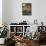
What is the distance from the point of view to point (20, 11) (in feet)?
20.6

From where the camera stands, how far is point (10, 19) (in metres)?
6.29

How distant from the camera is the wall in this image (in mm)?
6266

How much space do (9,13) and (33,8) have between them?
1.11 meters

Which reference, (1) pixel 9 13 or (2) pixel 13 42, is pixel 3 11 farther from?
(2) pixel 13 42

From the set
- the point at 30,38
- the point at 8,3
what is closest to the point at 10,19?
the point at 8,3

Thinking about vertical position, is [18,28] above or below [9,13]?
below

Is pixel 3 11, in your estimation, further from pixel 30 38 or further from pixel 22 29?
pixel 30 38

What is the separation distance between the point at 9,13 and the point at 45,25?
1.71 metres

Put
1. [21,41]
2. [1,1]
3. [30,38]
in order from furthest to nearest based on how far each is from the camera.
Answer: [1,1]
[30,38]
[21,41]

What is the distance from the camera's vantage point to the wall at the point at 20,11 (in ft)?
20.6

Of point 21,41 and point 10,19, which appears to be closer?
point 21,41

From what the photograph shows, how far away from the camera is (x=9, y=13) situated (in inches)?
247

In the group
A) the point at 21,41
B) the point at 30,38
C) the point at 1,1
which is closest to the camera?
the point at 21,41

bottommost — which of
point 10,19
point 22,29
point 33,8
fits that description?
point 22,29
